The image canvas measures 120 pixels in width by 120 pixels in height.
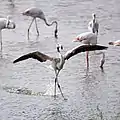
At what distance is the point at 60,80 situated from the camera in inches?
414

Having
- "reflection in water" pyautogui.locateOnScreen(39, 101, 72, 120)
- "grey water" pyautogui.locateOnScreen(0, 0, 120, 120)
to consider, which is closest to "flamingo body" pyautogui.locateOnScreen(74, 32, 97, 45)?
"grey water" pyautogui.locateOnScreen(0, 0, 120, 120)

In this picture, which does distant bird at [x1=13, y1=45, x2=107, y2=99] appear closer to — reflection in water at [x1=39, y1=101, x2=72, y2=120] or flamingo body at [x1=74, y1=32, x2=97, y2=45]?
reflection in water at [x1=39, y1=101, x2=72, y2=120]

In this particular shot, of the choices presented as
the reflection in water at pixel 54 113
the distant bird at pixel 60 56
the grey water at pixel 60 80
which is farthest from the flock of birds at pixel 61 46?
the reflection in water at pixel 54 113

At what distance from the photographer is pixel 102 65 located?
459 inches

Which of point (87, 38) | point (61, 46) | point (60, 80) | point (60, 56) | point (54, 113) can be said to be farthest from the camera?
point (87, 38)

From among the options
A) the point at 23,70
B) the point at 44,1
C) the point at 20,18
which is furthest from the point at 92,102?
the point at 44,1

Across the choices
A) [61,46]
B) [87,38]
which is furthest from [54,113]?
[87,38]

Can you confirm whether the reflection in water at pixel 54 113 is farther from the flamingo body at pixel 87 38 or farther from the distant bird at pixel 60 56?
the flamingo body at pixel 87 38

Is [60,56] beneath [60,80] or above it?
above

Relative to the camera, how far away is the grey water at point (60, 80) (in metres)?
8.73

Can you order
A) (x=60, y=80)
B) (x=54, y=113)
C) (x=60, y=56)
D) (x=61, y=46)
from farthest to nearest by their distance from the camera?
(x=60, y=80) < (x=60, y=56) < (x=61, y=46) < (x=54, y=113)

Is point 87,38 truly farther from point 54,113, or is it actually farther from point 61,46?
point 54,113

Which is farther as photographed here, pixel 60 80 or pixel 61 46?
pixel 60 80

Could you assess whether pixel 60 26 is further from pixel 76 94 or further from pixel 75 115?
pixel 75 115
